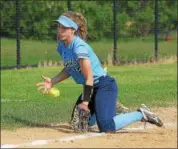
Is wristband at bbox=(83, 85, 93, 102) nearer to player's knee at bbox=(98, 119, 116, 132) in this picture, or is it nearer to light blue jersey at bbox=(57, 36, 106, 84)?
light blue jersey at bbox=(57, 36, 106, 84)

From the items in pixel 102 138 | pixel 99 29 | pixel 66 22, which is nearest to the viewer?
pixel 102 138

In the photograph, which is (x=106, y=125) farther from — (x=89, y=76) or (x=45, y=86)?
(x=45, y=86)

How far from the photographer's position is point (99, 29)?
67.5 ft

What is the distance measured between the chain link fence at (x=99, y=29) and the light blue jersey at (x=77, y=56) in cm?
1011

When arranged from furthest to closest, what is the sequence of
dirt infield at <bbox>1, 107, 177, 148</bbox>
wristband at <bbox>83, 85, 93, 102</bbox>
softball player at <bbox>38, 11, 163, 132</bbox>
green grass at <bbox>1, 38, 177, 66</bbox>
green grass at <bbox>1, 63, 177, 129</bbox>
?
green grass at <bbox>1, 38, 177, 66</bbox>, green grass at <bbox>1, 63, 177, 129</bbox>, softball player at <bbox>38, 11, 163, 132</bbox>, wristband at <bbox>83, 85, 93, 102</bbox>, dirt infield at <bbox>1, 107, 177, 148</bbox>

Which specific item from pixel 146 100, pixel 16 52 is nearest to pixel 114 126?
pixel 146 100

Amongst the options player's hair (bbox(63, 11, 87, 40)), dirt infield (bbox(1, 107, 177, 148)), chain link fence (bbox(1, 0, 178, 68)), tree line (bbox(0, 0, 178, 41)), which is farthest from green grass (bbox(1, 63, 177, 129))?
tree line (bbox(0, 0, 178, 41))

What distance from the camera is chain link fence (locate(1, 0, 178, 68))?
59.6 ft

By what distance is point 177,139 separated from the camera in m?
7.42

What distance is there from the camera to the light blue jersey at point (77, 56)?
7496mm

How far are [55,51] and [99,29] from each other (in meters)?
1.85

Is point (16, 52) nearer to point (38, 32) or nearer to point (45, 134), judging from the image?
point (38, 32)

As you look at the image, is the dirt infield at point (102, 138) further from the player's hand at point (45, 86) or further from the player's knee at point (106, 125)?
the player's hand at point (45, 86)

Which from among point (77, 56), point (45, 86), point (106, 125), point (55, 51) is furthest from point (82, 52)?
point (55, 51)
